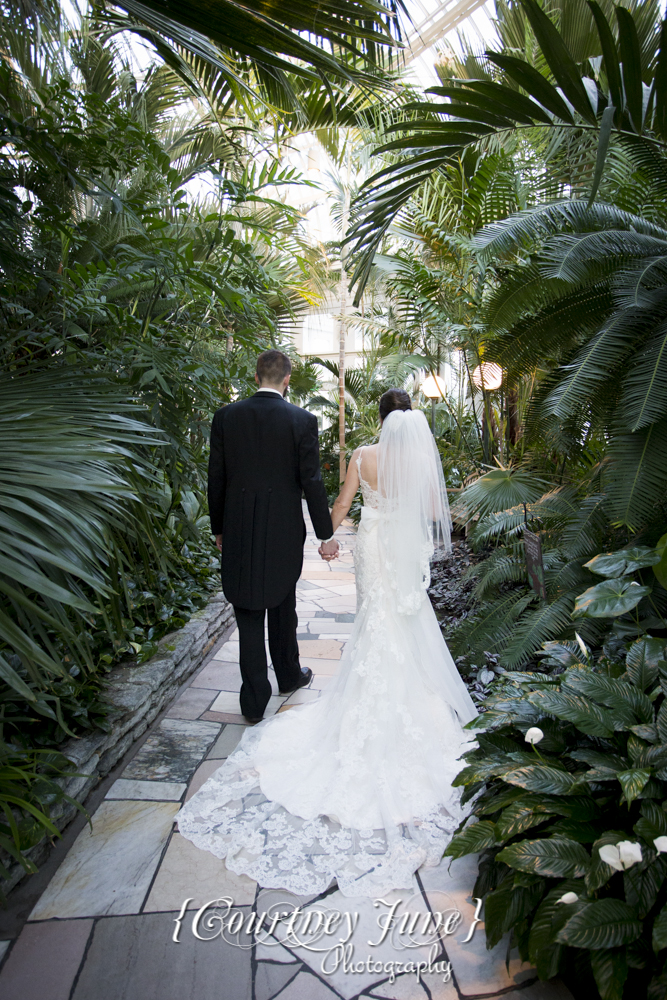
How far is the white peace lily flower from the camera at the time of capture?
125 centimetres

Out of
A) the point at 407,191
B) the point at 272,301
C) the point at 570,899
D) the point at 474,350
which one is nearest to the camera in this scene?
the point at 570,899

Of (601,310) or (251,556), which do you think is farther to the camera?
(251,556)

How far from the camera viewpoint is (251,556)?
3008 millimetres

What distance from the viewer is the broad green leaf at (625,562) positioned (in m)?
2.04

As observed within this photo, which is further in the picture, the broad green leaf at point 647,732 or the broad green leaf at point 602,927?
the broad green leaf at point 647,732

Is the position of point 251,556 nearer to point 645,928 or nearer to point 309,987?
point 309,987

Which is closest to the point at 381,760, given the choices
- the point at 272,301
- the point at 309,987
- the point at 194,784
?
the point at 194,784

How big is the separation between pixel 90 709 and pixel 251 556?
98 cm

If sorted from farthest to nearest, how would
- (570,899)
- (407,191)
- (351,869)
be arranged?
(407,191) → (351,869) → (570,899)

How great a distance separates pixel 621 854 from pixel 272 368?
245cm

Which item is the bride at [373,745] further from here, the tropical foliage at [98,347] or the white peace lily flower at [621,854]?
the white peace lily flower at [621,854]

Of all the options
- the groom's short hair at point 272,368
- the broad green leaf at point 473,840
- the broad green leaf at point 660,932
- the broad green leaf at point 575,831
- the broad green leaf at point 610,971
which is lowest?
the broad green leaf at point 473,840

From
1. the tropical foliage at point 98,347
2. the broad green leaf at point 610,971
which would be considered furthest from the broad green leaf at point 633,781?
the tropical foliage at point 98,347

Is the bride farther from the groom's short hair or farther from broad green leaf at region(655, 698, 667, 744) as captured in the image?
broad green leaf at region(655, 698, 667, 744)
